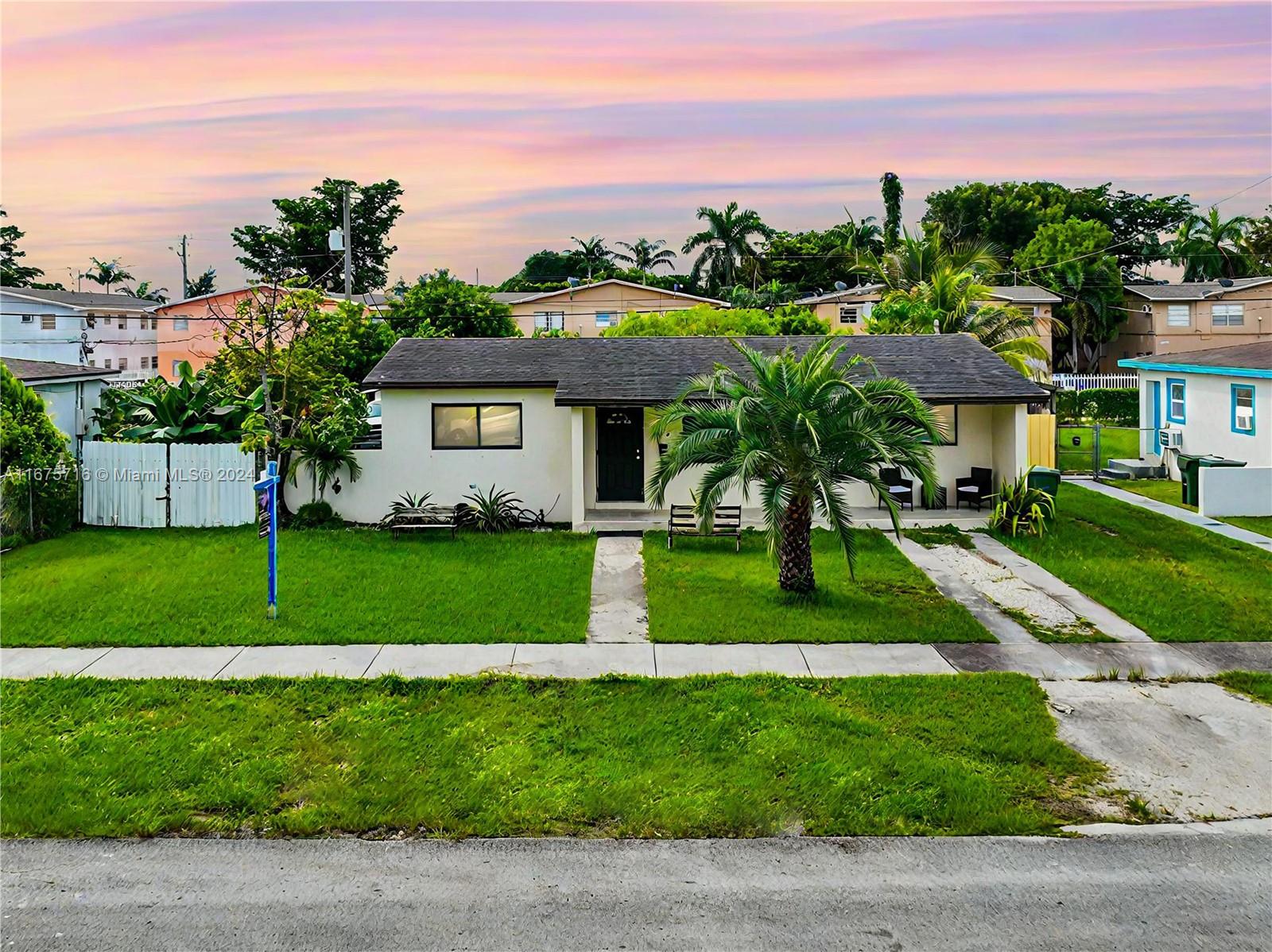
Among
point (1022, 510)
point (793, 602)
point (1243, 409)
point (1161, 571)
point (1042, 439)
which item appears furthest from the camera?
point (1042, 439)

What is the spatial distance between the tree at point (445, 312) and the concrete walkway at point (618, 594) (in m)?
21.6

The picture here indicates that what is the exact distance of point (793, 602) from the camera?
45.9 ft

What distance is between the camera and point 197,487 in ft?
62.5

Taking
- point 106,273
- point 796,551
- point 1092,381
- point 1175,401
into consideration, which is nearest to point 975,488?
point 796,551

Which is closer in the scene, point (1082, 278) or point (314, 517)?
point (314, 517)

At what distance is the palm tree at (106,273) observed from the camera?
284 ft

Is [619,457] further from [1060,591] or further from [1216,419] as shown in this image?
[1216,419]

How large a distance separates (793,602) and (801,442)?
221 cm

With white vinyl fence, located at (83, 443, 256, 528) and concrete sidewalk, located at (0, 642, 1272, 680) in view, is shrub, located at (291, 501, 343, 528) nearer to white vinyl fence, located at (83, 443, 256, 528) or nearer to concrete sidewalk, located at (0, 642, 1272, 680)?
white vinyl fence, located at (83, 443, 256, 528)

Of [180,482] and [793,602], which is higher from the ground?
[180,482]

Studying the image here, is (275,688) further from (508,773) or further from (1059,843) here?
(1059,843)

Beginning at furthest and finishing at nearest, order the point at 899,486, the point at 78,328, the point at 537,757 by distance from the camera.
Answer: the point at 78,328 → the point at 899,486 → the point at 537,757

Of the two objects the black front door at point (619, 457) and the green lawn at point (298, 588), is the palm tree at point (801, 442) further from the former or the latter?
the black front door at point (619, 457)

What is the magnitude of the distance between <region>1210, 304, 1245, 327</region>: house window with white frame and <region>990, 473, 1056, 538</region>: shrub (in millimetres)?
36958
